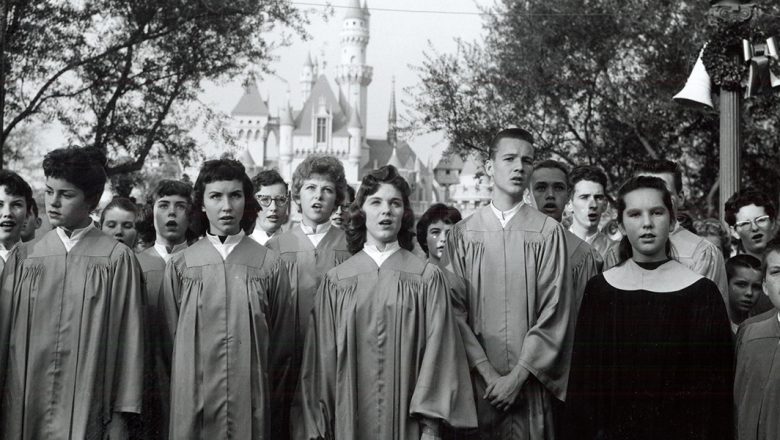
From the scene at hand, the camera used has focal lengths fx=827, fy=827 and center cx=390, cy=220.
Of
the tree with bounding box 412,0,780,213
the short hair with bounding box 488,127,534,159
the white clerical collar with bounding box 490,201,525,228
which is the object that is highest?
the tree with bounding box 412,0,780,213

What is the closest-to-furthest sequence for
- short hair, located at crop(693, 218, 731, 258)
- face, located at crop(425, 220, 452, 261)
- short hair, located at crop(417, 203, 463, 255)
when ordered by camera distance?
1. face, located at crop(425, 220, 452, 261)
2. short hair, located at crop(417, 203, 463, 255)
3. short hair, located at crop(693, 218, 731, 258)

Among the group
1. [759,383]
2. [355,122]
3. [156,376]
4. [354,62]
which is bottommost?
[156,376]

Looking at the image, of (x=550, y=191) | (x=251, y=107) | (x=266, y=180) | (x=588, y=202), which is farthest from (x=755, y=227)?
(x=251, y=107)

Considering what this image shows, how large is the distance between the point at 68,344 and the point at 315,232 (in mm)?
2016

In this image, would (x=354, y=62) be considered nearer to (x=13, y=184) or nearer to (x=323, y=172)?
(x=323, y=172)

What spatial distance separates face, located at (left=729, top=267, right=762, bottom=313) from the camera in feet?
18.5

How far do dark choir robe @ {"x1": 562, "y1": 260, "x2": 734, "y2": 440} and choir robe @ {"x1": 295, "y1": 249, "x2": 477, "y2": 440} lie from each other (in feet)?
2.16

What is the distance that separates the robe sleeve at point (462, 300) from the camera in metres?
4.72

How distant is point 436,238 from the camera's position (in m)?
7.02

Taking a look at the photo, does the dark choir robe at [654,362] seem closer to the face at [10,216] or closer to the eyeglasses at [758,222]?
the eyeglasses at [758,222]

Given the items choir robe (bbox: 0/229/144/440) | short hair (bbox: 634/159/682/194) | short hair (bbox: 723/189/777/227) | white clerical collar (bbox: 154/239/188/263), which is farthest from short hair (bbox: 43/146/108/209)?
short hair (bbox: 723/189/777/227)

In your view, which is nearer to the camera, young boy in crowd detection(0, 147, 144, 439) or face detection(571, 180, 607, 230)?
young boy in crowd detection(0, 147, 144, 439)

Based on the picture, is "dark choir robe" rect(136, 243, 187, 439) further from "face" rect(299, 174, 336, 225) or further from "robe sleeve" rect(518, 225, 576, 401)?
"robe sleeve" rect(518, 225, 576, 401)

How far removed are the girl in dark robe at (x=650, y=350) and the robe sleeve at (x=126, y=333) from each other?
2.28 meters
